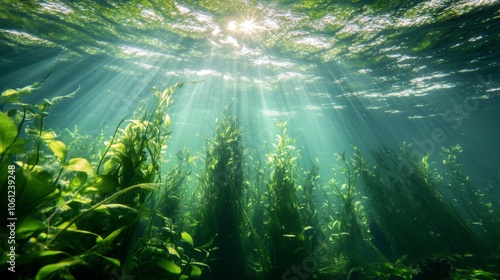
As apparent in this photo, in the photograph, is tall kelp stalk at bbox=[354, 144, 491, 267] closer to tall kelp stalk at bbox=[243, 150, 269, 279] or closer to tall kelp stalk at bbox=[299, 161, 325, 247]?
tall kelp stalk at bbox=[299, 161, 325, 247]

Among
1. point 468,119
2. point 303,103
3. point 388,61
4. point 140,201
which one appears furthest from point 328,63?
point 468,119

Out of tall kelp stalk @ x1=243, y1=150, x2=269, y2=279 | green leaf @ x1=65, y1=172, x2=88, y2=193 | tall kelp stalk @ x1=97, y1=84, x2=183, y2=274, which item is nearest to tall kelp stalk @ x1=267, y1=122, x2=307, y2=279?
tall kelp stalk @ x1=243, y1=150, x2=269, y2=279

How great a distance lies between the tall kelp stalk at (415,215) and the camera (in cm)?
768

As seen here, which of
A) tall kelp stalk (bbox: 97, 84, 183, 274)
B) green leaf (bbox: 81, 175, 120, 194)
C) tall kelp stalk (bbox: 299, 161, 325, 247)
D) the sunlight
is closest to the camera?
green leaf (bbox: 81, 175, 120, 194)

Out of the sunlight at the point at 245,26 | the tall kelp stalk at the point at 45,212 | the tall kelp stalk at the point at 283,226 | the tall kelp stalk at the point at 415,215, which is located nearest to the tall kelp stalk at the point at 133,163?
the tall kelp stalk at the point at 45,212

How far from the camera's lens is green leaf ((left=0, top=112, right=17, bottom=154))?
5.75 ft

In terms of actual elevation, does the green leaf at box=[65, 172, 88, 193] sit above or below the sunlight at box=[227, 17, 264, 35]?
below

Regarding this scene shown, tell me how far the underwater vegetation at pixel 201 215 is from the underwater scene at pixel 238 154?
0.09 ft

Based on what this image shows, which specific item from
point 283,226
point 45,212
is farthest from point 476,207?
point 45,212

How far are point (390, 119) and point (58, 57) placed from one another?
32.7m

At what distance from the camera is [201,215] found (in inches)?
240

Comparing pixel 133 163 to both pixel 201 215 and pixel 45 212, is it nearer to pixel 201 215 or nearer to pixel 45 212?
pixel 45 212

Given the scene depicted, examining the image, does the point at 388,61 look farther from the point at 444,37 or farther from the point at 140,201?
the point at 140,201

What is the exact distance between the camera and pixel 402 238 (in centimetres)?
827
